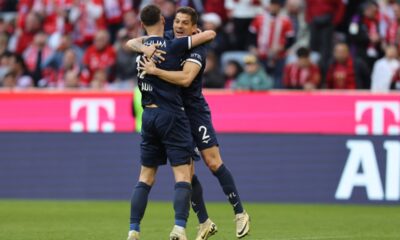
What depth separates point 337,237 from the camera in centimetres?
1090

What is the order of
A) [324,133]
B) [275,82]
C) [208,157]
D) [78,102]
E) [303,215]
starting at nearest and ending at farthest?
[208,157] < [303,215] < [324,133] < [78,102] < [275,82]

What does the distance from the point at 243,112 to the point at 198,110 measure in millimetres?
7225

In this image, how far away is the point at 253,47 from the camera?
20.2 m

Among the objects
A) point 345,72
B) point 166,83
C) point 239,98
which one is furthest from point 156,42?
point 345,72

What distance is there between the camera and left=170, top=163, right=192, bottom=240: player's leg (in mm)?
9711

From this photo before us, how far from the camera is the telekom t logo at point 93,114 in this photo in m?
18.0

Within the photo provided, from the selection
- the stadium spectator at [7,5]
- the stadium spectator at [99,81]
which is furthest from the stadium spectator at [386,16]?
→ the stadium spectator at [7,5]

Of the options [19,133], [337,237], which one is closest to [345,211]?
[337,237]

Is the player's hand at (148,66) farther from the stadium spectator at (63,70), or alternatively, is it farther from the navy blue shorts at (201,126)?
the stadium spectator at (63,70)

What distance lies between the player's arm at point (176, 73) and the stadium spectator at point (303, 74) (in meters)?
8.86

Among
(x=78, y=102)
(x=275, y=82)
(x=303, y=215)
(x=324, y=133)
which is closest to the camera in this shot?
(x=303, y=215)

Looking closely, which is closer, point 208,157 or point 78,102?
point 208,157

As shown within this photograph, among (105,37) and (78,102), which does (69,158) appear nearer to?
(78,102)

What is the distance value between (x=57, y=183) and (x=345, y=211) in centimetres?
444
